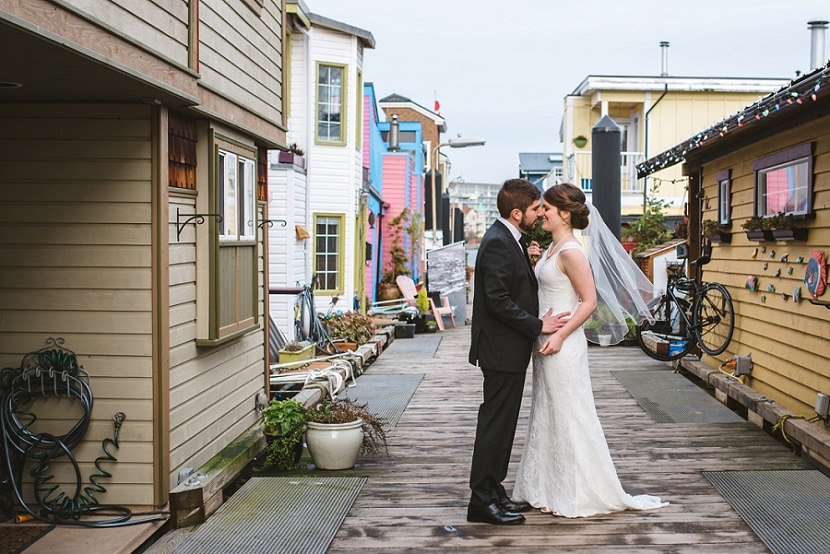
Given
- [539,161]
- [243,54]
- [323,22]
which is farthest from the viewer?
[539,161]

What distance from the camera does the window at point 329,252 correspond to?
16.5 m

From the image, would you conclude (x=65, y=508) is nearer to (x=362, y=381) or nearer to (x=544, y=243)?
(x=362, y=381)

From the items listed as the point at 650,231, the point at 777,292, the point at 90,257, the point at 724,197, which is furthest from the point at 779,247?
the point at 650,231

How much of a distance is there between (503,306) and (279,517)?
5.77 ft

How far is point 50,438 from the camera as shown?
5176mm

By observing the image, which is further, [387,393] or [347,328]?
[347,328]

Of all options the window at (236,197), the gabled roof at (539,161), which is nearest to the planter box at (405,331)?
the window at (236,197)

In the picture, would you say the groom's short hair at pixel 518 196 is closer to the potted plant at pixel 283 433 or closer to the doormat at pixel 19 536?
the potted plant at pixel 283 433

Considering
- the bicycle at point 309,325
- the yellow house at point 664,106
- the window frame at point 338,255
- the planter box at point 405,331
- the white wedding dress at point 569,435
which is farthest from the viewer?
the yellow house at point 664,106

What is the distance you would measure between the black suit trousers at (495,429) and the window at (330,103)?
1167 cm

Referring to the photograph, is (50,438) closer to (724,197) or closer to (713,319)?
(713,319)

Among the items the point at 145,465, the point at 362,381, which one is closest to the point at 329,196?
the point at 362,381

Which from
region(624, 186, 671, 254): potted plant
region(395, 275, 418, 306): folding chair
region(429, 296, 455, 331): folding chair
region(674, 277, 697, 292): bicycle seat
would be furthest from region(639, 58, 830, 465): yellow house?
region(395, 275, 418, 306): folding chair

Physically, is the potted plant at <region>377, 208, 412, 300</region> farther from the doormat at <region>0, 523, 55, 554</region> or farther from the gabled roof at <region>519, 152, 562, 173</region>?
the gabled roof at <region>519, 152, 562, 173</region>
